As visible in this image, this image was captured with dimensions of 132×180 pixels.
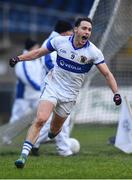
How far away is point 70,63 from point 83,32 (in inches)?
21.0

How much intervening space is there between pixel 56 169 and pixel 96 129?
939cm

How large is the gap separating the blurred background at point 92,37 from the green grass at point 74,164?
4.44ft

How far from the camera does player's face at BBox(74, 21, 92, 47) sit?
11773 millimetres

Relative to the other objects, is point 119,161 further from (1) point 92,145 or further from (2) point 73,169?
(1) point 92,145

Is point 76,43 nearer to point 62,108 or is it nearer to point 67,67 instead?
point 67,67

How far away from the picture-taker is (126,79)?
20203 mm

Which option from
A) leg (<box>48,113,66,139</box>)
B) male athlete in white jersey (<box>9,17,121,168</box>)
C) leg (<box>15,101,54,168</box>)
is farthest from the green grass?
male athlete in white jersey (<box>9,17,121,168</box>)

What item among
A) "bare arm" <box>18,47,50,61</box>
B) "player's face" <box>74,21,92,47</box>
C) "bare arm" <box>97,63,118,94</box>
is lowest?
"bare arm" <box>97,63,118,94</box>

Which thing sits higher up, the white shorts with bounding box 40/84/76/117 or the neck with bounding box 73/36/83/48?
the neck with bounding box 73/36/83/48

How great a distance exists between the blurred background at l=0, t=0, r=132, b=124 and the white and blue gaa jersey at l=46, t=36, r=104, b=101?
271 centimetres

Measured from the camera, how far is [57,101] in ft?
39.8

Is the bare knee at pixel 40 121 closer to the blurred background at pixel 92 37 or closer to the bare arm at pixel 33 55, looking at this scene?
the bare arm at pixel 33 55

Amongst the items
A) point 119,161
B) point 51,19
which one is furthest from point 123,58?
point 51,19

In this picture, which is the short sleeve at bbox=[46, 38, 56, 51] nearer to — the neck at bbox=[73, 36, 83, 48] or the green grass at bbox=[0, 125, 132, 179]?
the neck at bbox=[73, 36, 83, 48]
